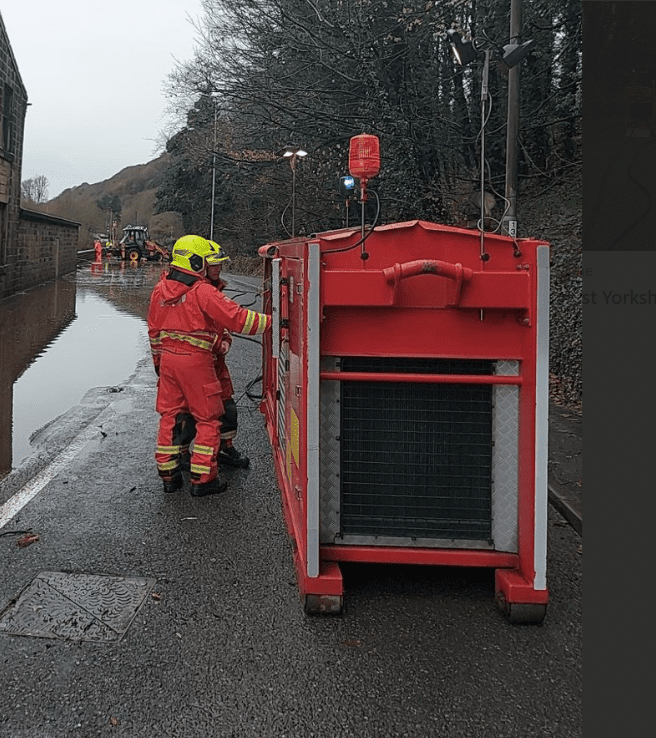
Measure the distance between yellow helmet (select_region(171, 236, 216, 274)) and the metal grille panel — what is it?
1.94 meters

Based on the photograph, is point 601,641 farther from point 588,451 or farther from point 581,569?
point 588,451

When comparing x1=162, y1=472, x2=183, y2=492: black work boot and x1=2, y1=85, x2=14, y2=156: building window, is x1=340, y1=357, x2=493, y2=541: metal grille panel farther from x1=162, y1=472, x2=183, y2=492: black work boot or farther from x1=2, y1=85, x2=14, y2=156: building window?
x1=2, y1=85, x2=14, y2=156: building window

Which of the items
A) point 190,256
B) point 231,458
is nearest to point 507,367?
point 190,256

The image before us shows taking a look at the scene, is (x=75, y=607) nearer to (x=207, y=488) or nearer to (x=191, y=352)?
(x=207, y=488)

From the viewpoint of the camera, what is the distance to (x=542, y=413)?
3627mm

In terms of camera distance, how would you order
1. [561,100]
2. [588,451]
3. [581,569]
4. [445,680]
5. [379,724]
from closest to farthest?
[379,724] → [445,680] → [581,569] → [588,451] → [561,100]

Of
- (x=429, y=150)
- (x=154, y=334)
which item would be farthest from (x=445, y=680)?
(x=429, y=150)

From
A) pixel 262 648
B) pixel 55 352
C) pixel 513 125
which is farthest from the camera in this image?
pixel 55 352

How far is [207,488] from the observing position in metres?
5.44

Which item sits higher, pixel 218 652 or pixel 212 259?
pixel 212 259

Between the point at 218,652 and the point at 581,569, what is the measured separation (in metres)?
2.22

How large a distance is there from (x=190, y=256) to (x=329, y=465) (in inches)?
85.4

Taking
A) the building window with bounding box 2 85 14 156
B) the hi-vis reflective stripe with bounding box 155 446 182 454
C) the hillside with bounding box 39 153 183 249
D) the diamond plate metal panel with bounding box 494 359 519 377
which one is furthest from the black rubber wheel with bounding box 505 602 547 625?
the hillside with bounding box 39 153 183 249

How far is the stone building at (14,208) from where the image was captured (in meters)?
20.1
